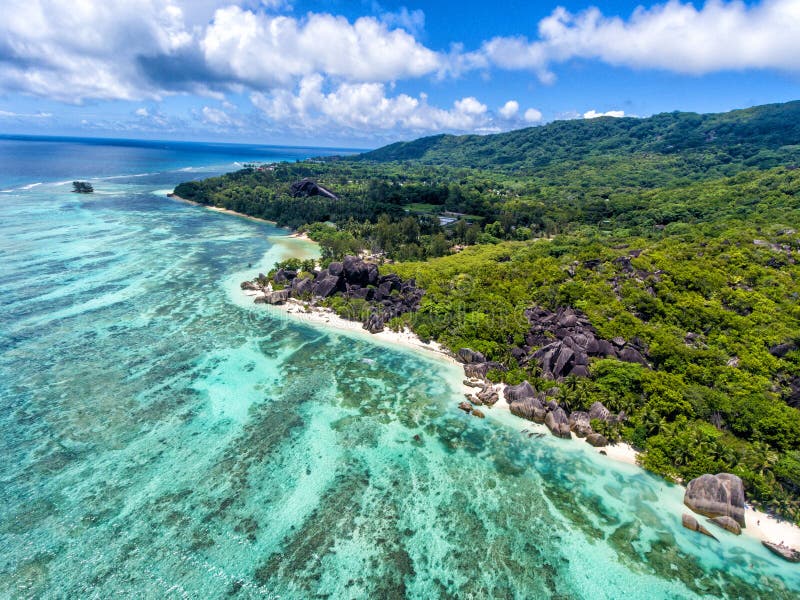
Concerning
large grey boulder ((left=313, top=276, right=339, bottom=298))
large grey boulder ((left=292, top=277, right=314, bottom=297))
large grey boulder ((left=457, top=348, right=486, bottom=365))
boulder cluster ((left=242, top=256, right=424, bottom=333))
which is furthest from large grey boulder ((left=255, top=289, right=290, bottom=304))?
large grey boulder ((left=457, top=348, right=486, bottom=365))

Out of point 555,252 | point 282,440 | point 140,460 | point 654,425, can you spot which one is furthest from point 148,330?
point 555,252

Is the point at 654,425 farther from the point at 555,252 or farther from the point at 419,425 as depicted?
the point at 555,252

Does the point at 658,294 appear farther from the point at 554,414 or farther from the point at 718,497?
the point at 718,497

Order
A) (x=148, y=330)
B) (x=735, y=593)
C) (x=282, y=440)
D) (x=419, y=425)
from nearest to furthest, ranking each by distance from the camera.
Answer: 1. (x=735, y=593)
2. (x=282, y=440)
3. (x=419, y=425)
4. (x=148, y=330)

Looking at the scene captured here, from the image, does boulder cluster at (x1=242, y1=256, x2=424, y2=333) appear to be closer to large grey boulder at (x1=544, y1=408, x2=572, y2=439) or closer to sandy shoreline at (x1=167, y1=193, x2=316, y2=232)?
large grey boulder at (x1=544, y1=408, x2=572, y2=439)

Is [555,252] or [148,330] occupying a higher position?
[555,252]

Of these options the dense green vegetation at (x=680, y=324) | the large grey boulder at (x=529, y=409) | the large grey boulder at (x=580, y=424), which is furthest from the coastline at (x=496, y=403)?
the dense green vegetation at (x=680, y=324)

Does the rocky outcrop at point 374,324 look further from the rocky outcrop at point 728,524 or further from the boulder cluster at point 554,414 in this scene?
the rocky outcrop at point 728,524
